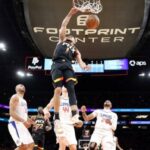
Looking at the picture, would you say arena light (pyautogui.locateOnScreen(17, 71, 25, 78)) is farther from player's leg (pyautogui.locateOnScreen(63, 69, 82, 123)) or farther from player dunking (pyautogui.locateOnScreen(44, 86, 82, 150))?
player's leg (pyautogui.locateOnScreen(63, 69, 82, 123))

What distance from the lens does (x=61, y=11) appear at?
14.9 m

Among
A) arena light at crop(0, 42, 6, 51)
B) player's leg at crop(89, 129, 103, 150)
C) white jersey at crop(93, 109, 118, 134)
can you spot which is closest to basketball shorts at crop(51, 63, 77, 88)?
player's leg at crop(89, 129, 103, 150)

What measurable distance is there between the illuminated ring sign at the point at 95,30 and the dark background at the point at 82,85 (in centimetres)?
68

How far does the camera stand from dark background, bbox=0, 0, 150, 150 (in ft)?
60.4

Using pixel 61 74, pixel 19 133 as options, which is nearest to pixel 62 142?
pixel 19 133

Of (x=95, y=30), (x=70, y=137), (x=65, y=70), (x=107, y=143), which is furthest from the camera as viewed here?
(x=95, y=30)

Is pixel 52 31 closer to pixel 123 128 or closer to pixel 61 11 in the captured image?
pixel 61 11

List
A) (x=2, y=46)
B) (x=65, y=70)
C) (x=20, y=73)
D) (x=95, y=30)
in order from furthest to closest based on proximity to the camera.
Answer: (x=20, y=73)
(x=2, y=46)
(x=95, y=30)
(x=65, y=70)

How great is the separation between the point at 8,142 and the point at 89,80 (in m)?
10.7

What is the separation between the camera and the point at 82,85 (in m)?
29.2

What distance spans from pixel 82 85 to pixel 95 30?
1356cm

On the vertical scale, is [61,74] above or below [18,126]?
above

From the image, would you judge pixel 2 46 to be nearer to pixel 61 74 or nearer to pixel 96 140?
pixel 96 140

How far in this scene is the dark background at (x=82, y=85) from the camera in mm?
18395
